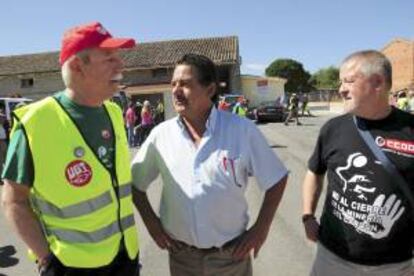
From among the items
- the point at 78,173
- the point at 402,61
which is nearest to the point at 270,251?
the point at 78,173

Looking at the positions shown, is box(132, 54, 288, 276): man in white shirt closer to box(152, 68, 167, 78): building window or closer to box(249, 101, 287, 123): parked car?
box(249, 101, 287, 123): parked car

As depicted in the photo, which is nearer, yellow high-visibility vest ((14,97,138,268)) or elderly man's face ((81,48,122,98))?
yellow high-visibility vest ((14,97,138,268))

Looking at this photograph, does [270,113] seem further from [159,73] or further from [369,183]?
[369,183]

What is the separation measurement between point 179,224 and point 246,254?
40cm

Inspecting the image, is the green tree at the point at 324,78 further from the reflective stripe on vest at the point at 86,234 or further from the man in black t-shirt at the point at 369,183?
the reflective stripe on vest at the point at 86,234

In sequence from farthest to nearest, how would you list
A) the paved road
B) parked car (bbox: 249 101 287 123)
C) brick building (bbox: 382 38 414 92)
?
brick building (bbox: 382 38 414 92) < parked car (bbox: 249 101 287 123) < the paved road

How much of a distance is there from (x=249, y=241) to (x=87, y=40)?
52.7 inches

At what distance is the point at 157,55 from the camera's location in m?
46.8

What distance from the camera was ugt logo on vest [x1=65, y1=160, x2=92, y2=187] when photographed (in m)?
2.68

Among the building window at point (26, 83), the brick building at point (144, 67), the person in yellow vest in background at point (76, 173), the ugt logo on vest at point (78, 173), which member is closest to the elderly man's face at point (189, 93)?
the person in yellow vest in background at point (76, 173)

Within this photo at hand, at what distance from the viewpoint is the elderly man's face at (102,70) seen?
2824 mm

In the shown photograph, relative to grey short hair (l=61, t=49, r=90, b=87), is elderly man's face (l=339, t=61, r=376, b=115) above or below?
below

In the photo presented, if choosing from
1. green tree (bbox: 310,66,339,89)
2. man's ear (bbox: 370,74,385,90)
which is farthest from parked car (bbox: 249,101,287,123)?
green tree (bbox: 310,66,339,89)

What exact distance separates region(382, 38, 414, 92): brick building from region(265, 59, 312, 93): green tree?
2430 centimetres
